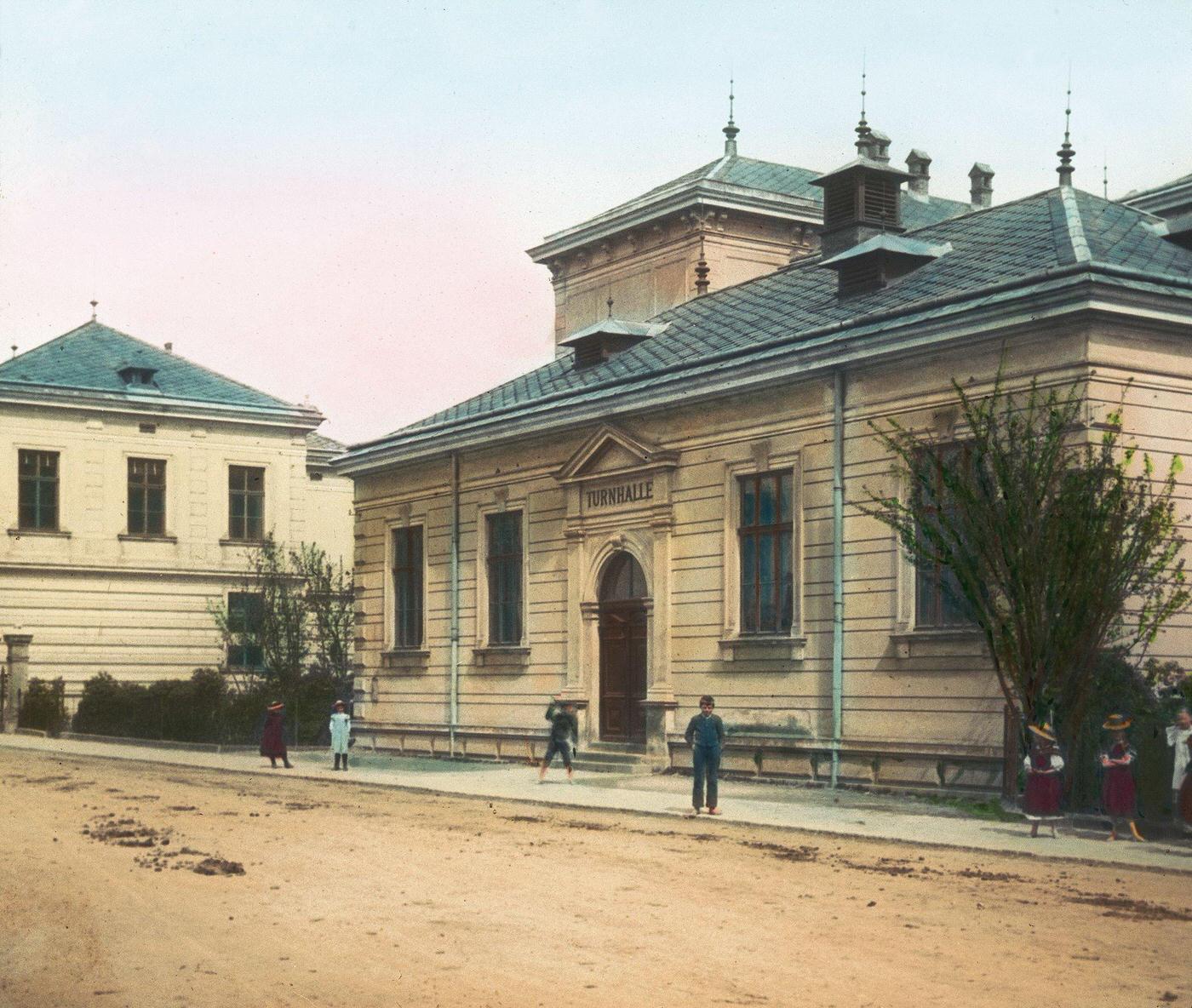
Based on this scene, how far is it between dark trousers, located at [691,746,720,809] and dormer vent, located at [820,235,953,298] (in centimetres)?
850

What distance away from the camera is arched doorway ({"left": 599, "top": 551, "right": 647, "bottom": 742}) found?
28750 mm

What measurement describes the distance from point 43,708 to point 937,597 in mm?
27958

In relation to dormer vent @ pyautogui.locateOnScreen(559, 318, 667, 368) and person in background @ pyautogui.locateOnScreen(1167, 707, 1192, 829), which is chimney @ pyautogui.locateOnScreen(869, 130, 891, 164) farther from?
person in background @ pyautogui.locateOnScreen(1167, 707, 1192, 829)

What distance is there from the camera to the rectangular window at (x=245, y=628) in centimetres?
4428

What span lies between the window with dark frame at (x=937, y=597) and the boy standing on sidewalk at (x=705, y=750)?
10.9 ft

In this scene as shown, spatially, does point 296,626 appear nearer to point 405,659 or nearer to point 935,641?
point 405,659

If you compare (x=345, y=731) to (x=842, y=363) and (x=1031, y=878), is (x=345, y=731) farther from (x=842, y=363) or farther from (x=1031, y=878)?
(x=1031, y=878)

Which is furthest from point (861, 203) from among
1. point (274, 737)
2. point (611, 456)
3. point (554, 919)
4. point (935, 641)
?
point (554, 919)

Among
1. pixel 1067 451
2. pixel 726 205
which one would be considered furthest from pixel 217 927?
pixel 726 205

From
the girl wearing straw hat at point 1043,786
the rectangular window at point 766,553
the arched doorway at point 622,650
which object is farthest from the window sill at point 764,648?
the girl wearing straw hat at point 1043,786

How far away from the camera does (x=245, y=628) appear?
1816 inches

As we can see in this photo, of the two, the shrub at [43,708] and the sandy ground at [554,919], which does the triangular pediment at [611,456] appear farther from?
the shrub at [43,708]

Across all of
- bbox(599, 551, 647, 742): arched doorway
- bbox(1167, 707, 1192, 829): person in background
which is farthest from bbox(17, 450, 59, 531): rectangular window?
bbox(1167, 707, 1192, 829): person in background

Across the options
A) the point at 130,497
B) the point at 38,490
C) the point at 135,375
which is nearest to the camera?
the point at 38,490
